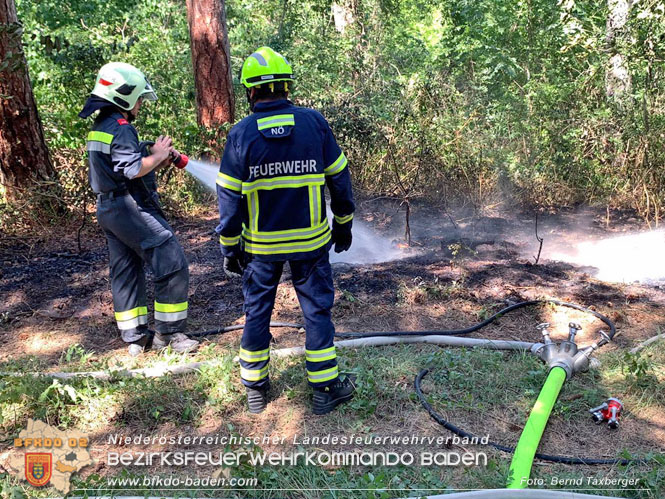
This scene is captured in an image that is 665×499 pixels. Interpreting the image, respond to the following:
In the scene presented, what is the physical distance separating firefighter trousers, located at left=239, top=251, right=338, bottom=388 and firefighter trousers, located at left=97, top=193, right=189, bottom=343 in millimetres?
1035

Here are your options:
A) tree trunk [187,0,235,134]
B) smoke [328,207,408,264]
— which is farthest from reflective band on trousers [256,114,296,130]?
tree trunk [187,0,235,134]

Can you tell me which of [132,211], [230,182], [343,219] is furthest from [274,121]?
[132,211]

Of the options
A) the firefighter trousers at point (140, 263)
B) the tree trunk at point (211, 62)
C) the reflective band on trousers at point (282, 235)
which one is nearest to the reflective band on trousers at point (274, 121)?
the reflective band on trousers at point (282, 235)

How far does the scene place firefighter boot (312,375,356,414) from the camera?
11.6 feet

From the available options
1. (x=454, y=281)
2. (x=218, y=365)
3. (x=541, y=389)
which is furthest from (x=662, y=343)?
(x=218, y=365)

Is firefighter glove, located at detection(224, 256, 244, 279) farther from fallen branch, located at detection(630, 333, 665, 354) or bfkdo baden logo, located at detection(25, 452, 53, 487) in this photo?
fallen branch, located at detection(630, 333, 665, 354)

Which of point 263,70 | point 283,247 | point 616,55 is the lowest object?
point 283,247

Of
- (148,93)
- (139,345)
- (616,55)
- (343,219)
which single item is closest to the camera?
(343,219)

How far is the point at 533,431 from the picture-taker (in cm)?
306

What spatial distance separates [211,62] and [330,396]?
643 cm

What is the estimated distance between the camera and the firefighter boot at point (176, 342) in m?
4.33

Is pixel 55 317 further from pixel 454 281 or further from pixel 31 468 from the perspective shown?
pixel 454 281

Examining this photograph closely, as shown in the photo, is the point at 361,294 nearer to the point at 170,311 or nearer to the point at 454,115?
the point at 170,311

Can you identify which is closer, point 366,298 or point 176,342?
point 176,342
